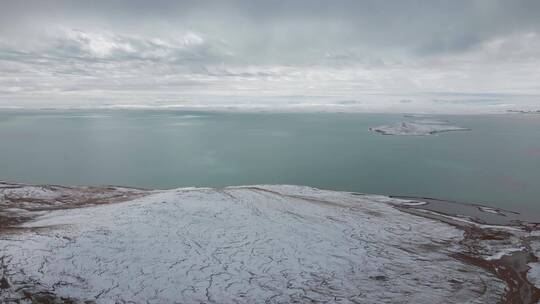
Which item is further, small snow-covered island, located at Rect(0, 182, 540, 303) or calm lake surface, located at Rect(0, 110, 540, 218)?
calm lake surface, located at Rect(0, 110, 540, 218)

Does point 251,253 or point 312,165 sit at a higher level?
point 312,165

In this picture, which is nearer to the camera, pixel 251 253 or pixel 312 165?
pixel 251 253

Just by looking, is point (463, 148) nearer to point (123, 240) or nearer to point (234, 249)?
point (234, 249)

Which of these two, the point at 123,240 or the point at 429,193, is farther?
the point at 429,193

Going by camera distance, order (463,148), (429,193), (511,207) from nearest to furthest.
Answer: (511,207), (429,193), (463,148)

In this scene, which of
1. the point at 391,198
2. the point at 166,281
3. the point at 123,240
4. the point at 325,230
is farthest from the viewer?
the point at 391,198

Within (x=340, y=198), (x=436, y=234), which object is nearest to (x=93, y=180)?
(x=340, y=198)

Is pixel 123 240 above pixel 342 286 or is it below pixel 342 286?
above

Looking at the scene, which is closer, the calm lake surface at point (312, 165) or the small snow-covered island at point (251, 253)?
the small snow-covered island at point (251, 253)
